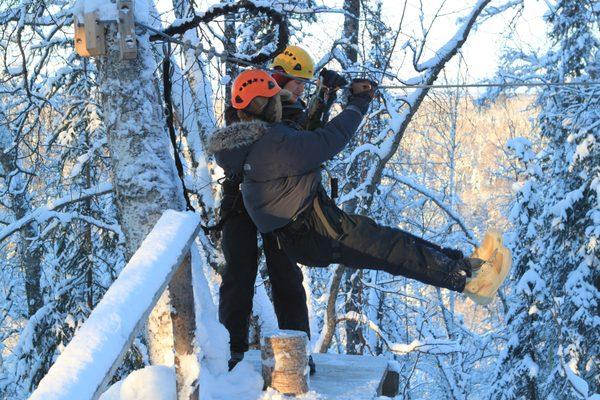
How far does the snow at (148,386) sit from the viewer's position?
3.10 meters

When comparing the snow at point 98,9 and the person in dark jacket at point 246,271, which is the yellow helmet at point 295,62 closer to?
the person in dark jacket at point 246,271

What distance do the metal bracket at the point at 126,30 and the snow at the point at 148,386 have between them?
4.84ft

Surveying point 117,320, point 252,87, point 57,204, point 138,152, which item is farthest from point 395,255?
point 57,204

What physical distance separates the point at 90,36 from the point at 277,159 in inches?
41.7

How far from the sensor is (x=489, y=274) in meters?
3.95

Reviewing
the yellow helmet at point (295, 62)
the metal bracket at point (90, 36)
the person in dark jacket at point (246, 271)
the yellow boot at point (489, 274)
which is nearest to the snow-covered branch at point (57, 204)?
the yellow helmet at point (295, 62)

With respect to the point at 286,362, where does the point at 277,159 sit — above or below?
above

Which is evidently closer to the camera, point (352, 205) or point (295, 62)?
point (295, 62)

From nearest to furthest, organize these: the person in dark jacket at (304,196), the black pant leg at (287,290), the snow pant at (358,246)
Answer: the person in dark jacket at (304,196) → the snow pant at (358,246) → the black pant leg at (287,290)

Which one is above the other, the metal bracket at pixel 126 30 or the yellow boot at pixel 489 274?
the metal bracket at pixel 126 30

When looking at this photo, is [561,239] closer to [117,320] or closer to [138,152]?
[138,152]

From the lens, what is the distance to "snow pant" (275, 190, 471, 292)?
3779 millimetres

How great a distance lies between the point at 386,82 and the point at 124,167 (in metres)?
5.94

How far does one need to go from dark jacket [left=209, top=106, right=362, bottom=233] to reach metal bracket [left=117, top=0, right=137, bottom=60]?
2.00ft
